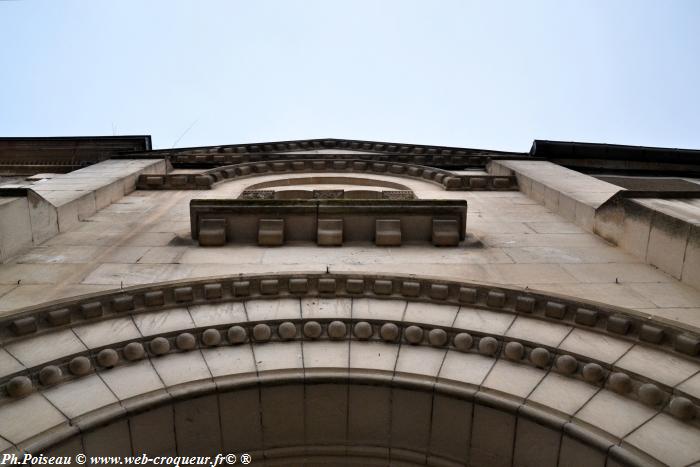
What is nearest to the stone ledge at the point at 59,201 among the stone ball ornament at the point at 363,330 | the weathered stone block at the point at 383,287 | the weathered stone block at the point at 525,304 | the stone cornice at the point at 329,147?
the stone cornice at the point at 329,147

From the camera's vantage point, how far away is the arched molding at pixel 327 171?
35.3 feet

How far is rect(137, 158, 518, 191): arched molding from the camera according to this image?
1076 cm

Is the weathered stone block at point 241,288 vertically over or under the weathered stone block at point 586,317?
over

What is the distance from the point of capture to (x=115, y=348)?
4.89 m

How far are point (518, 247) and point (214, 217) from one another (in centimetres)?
434

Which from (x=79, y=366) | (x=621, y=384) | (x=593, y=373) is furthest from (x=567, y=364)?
(x=79, y=366)

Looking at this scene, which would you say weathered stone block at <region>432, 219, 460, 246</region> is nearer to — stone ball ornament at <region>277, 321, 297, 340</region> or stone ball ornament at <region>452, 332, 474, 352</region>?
stone ball ornament at <region>452, 332, 474, 352</region>

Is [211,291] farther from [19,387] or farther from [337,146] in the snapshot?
[337,146]

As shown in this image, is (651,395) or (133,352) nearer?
(651,395)

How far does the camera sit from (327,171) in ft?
42.1

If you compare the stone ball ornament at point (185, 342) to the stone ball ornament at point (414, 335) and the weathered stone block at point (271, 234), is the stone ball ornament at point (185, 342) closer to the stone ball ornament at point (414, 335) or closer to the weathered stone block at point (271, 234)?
the stone ball ornament at point (414, 335)

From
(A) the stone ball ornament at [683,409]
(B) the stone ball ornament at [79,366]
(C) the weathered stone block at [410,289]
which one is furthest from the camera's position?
(C) the weathered stone block at [410,289]

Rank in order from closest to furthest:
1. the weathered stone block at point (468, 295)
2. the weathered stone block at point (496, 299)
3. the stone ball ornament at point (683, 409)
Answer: the stone ball ornament at point (683, 409)
the weathered stone block at point (496, 299)
the weathered stone block at point (468, 295)

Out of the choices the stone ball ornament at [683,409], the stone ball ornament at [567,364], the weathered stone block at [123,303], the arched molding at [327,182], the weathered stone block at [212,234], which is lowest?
the stone ball ornament at [683,409]
